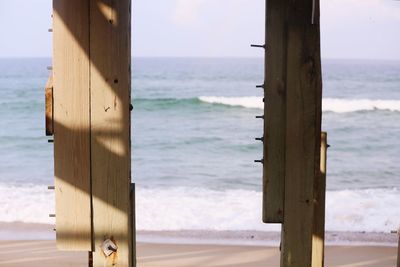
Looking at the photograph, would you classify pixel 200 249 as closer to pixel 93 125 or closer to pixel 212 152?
pixel 93 125

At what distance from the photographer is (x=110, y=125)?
1.62 meters

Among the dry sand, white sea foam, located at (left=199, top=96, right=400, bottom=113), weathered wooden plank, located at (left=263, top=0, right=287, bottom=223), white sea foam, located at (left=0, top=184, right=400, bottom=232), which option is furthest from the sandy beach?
white sea foam, located at (left=199, top=96, right=400, bottom=113)

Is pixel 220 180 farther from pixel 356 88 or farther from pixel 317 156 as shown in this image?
pixel 356 88

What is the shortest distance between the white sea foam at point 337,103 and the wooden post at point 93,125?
22.5 meters

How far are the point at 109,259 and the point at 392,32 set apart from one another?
42.5 metres

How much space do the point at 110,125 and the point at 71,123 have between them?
11 cm

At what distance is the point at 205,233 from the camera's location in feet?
26.0

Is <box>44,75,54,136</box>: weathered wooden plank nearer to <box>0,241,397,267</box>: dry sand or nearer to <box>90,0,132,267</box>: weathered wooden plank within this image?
<box>90,0,132,267</box>: weathered wooden plank

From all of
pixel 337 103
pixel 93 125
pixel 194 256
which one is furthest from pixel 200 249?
pixel 337 103

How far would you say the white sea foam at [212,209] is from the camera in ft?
27.9

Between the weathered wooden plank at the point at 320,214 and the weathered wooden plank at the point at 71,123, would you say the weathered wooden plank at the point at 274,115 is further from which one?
the weathered wooden plank at the point at 320,214

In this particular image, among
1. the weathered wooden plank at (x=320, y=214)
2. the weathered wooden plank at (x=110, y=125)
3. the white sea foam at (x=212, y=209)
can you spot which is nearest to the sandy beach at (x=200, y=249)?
the white sea foam at (x=212, y=209)

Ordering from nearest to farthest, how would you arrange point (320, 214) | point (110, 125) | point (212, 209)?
1. point (110, 125)
2. point (320, 214)
3. point (212, 209)

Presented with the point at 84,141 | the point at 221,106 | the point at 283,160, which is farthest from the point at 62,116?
the point at 221,106
